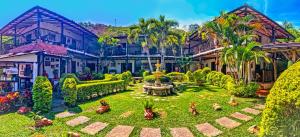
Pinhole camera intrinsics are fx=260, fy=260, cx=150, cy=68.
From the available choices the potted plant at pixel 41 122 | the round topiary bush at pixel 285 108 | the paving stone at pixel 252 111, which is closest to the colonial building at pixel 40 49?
the potted plant at pixel 41 122

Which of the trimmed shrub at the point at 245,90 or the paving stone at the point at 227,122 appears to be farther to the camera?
the trimmed shrub at the point at 245,90

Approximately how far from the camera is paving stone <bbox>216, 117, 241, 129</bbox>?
11.4m

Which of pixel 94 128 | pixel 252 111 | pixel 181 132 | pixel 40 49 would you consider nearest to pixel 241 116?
pixel 252 111

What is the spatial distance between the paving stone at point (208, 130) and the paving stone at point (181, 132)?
535 mm

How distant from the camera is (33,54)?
2008 centimetres

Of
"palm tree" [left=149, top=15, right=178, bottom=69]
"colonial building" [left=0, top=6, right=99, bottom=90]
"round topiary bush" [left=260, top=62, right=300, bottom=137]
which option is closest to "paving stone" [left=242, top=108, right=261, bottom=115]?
"round topiary bush" [left=260, top=62, right=300, bottom=137]

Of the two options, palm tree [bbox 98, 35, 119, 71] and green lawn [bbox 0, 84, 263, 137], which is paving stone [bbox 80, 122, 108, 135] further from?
palm tree [bbox 98, 35, 119, 71]

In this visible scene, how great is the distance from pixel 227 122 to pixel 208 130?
1.36 m

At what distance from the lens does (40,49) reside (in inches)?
765

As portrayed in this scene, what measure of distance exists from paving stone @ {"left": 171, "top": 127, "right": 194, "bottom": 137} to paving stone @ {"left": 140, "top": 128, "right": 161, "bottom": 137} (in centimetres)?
63

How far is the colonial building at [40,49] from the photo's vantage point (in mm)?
19844

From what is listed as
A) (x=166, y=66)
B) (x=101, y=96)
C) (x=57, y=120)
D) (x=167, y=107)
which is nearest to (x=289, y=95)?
(x=167, y=107)

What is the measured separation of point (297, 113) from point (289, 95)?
423 millimetres

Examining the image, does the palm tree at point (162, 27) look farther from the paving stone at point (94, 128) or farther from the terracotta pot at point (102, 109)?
the paving stone at point (94, 128)
